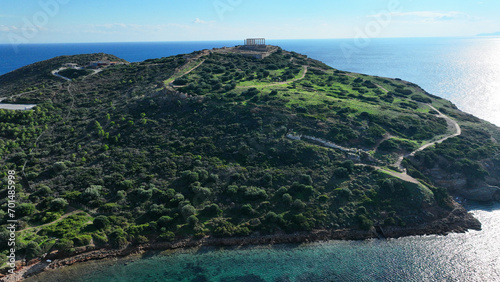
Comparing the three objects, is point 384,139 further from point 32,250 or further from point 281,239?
point 32,250

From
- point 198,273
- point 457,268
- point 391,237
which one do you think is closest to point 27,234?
point 198,273

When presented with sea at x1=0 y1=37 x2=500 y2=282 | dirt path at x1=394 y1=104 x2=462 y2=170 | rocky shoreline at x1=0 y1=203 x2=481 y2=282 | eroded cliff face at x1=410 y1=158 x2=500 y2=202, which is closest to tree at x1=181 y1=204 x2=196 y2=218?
rocky shoreline at x1=0 y1=203 x2=481 y2=282

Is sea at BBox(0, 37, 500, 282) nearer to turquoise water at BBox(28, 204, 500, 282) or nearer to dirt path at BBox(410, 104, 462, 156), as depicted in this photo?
turquoise water at BBox(28, 204, 500, 282)

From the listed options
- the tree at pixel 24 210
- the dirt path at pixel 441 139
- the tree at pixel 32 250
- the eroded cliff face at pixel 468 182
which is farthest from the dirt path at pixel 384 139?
the tree at pixel 24 210

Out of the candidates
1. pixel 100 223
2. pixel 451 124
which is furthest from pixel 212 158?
pixel 451 124

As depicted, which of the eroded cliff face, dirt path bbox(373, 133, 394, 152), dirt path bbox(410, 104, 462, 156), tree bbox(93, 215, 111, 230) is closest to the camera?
tree bbox(93, 215, 111, 230)

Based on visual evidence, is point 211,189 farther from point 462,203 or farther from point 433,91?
point 433,91
